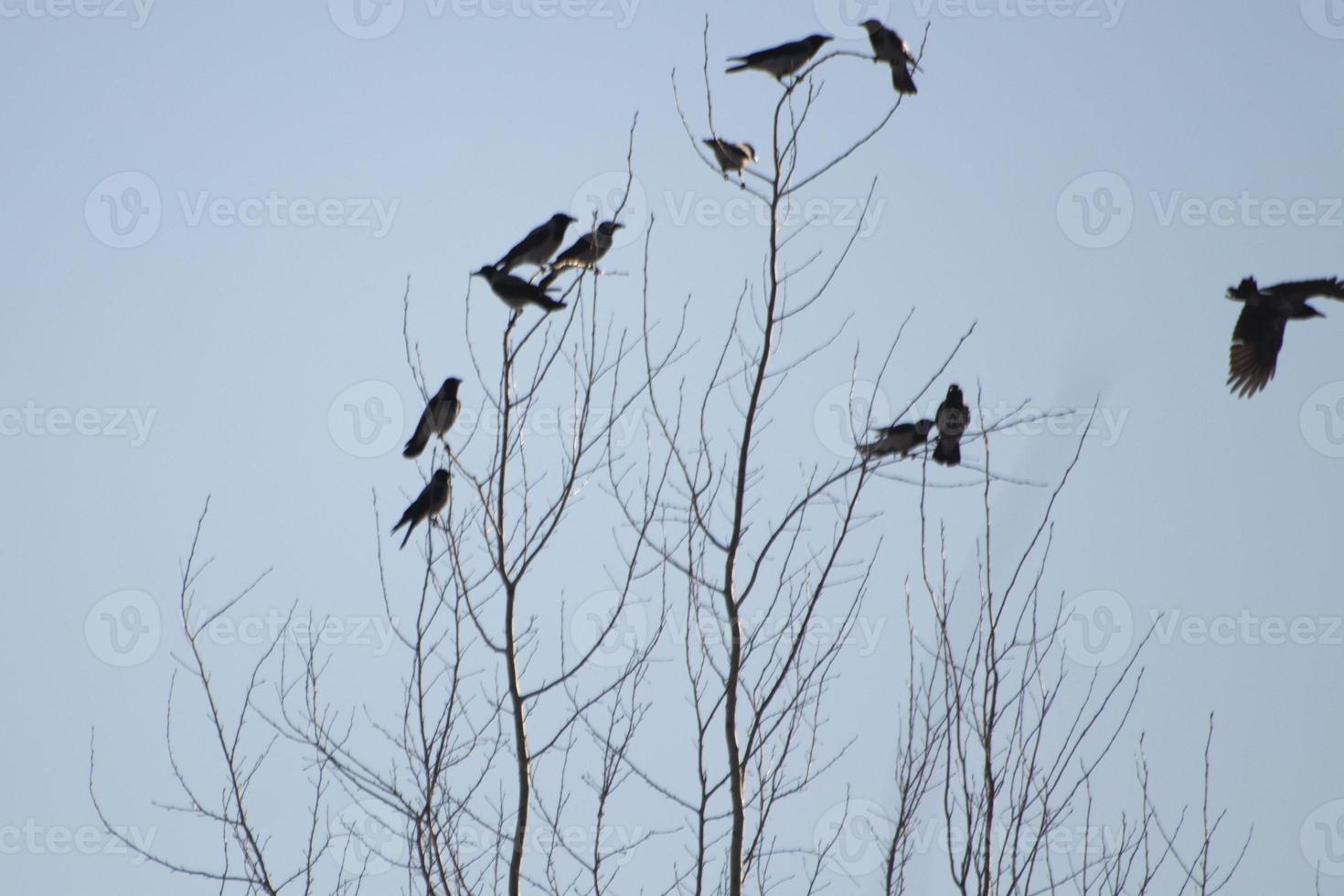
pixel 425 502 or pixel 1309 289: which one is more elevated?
pixel 1309 289

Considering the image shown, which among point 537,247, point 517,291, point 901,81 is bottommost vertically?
point 517,291

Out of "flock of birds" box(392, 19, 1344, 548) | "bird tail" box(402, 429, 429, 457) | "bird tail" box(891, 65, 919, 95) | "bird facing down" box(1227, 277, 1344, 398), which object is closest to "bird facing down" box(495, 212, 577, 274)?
"flock of birds" box(392, 19, 1344, 548)

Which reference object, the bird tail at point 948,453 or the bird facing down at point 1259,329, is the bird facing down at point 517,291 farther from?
the bird facing down at point 1259,329

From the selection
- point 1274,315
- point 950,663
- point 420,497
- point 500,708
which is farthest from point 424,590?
point 1274,315

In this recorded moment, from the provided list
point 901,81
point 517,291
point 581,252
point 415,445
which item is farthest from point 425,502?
point 901,81

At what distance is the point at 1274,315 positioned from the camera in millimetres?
7484

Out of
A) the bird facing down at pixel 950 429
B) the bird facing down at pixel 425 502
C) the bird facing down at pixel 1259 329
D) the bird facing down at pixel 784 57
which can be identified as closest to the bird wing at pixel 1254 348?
the bird facing down at pixel 1259 329

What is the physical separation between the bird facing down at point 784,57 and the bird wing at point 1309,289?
268 cm

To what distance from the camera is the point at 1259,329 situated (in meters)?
7.53

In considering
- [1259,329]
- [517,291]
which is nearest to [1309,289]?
[1259,329]

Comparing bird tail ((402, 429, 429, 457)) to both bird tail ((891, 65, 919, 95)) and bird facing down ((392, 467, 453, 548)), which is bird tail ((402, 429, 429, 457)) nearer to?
bird facing down ((392, 467, 453, 548))

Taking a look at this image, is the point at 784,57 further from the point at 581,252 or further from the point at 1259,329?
the point at 1259,329

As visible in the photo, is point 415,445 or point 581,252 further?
point 581,252

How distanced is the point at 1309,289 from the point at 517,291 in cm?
401
